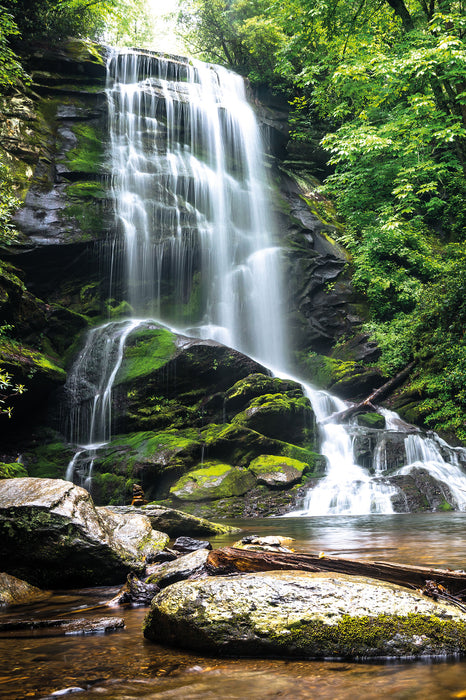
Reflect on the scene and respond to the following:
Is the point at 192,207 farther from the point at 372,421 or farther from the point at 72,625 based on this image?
the point at 72,625

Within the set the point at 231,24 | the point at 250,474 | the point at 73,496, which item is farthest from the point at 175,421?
the point at 231,24

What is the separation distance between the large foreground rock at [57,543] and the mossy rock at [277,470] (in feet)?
23.5

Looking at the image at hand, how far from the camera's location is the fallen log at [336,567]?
2990mm

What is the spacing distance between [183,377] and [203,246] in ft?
25.7

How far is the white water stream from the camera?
19656 mm

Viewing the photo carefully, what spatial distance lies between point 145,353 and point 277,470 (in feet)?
20.5

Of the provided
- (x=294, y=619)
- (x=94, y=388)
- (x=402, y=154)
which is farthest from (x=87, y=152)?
(x=294, y=619)

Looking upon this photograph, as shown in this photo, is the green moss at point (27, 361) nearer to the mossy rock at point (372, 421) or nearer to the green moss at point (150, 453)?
the green moss at point (150, 453)

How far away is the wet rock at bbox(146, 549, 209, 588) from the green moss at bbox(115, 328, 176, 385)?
10793 millimetres

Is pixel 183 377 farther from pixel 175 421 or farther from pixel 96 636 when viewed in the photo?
pixel 96 636

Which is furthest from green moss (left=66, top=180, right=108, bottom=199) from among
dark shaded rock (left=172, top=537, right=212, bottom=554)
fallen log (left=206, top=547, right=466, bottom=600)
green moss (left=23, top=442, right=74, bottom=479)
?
fallen log (left=206, top=547, right=466, bottom=600)

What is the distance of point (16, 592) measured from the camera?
4.45 meters

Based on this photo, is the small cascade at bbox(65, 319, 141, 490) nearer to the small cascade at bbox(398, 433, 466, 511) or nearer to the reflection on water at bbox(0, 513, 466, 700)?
the small cascade at bbox(398, 433, 466, 511)

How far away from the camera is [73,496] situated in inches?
197
